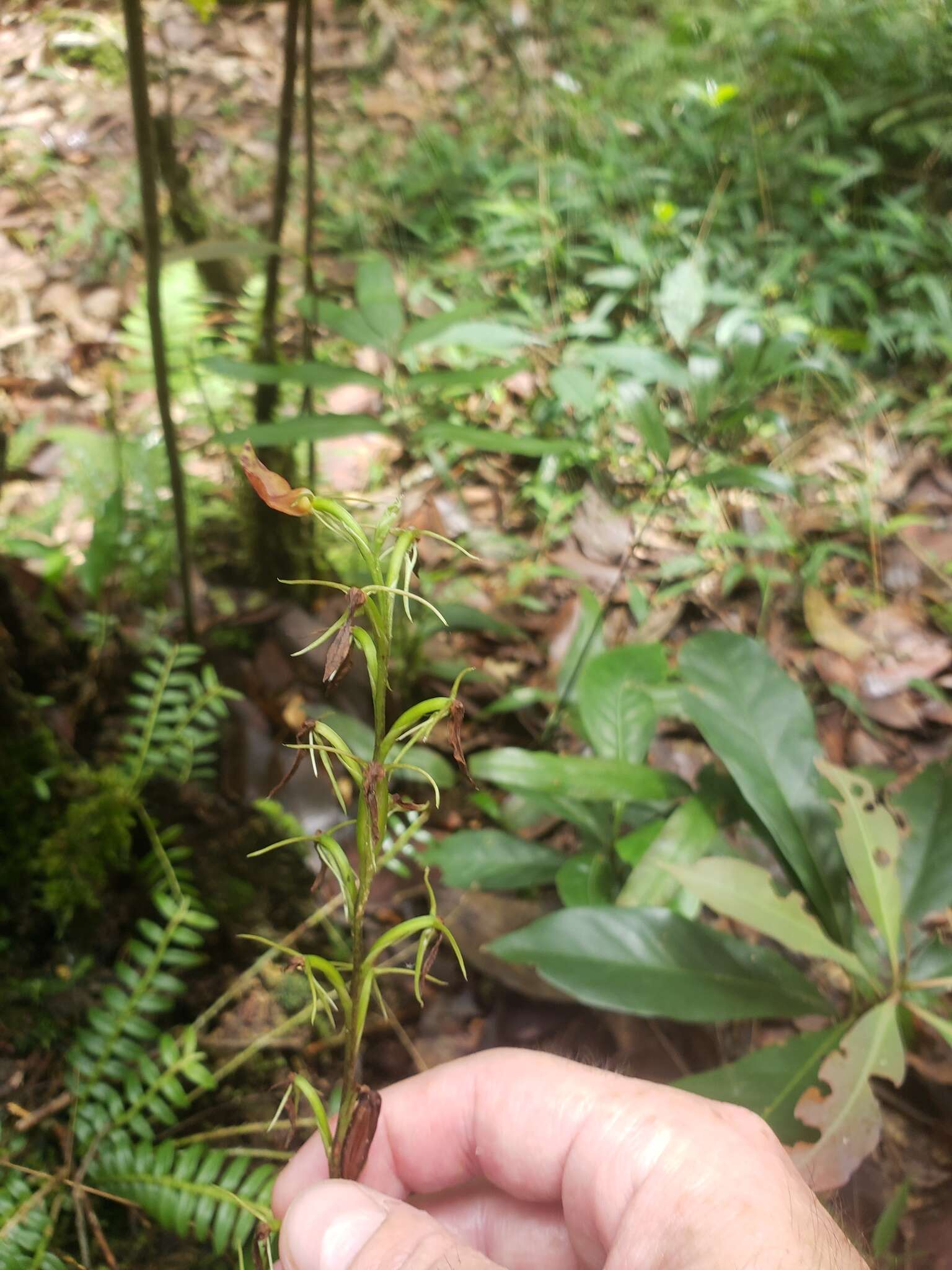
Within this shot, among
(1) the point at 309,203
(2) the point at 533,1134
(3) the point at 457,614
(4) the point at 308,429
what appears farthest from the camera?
(3) the point at 457,614

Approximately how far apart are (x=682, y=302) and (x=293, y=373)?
970 mm

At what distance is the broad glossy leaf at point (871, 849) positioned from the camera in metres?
1.27

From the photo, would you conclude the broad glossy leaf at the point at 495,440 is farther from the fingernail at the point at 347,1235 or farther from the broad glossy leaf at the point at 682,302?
the fingernail at the point at 347,1235

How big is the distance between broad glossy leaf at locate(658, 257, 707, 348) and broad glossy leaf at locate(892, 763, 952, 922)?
91 centimetres

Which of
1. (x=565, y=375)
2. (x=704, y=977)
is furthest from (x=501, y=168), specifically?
(x=704, y=977)

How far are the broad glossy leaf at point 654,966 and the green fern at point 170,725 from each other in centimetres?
71

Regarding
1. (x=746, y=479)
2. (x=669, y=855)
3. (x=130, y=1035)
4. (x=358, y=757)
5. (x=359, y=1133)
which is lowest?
(x=130, y=1035)

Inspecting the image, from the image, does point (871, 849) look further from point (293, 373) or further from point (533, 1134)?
point (293, 373)

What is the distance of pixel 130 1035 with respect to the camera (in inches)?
52.6

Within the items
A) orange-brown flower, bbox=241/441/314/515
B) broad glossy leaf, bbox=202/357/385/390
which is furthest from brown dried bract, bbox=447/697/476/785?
broad glossy leaf, bbox=202/357/385/390

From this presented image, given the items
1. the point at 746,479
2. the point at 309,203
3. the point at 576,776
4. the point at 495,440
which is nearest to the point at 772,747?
the point at 576,776

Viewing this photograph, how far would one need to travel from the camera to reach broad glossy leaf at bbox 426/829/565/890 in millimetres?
1464

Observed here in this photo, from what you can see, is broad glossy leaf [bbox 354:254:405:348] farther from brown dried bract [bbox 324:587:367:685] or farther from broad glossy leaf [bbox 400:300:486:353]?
brown dried bract [bbox 324:587:367:685]

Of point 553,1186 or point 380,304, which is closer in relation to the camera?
point 553,1186
